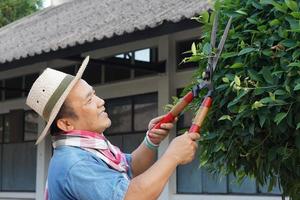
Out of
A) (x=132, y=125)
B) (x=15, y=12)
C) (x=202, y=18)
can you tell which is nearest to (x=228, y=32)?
(x=202, y=18)

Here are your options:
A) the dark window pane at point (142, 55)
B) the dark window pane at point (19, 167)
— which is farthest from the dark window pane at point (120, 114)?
the dark window pane at point (19, 167)

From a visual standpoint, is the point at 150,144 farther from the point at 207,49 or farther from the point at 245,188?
the point at 245,188

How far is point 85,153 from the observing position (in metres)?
2.47

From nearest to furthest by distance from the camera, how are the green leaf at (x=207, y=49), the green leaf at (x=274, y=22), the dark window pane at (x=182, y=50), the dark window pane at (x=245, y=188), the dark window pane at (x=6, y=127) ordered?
the green leaf at (x=274, y=22)
the green leaf at (x=207, y=49)
the dark window pane at (x=245, y=188)
the dark window pane at (x=182, y=50)
the dark window pane at (x=6, y=127)

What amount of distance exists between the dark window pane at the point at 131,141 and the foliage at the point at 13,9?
13.0m

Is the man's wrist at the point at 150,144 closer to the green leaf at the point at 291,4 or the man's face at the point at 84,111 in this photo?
the man's face at the point at 84,111

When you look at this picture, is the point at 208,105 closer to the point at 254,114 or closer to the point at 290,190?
the point at 254,114

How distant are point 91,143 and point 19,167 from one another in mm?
9603

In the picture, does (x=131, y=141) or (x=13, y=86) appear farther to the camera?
(x=13, y=86)

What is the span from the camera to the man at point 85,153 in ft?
7.53

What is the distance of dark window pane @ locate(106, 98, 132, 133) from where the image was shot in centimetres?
962

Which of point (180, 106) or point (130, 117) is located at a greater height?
point (130, 117)

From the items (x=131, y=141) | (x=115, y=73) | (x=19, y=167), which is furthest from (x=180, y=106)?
(x=19, y=167)

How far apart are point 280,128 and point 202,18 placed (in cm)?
73
